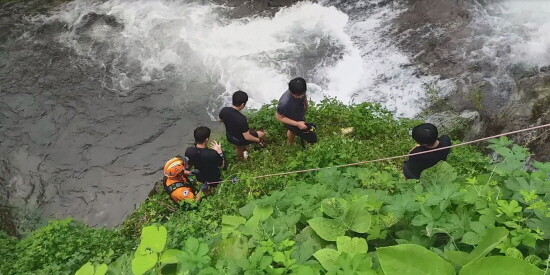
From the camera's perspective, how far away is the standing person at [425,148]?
4957 millimetres

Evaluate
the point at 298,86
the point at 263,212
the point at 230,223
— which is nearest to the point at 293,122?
the point at 298,86

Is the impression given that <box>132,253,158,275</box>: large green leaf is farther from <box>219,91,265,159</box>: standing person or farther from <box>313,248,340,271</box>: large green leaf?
<box>219,91,265,159</box>: standing person

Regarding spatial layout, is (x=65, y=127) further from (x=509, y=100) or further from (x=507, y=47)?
(x=507, y=47)

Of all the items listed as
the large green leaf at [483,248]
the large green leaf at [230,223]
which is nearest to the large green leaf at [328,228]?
the large green leaf at [230,223]

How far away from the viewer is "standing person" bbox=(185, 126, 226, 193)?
6.07 metres

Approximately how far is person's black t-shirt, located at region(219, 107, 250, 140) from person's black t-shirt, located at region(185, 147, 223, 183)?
50 cm

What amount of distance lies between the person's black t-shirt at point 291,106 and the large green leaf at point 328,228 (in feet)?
12.5

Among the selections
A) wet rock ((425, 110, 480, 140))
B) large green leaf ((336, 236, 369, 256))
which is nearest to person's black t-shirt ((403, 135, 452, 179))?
wet rock ((425, 110, 480, 140))

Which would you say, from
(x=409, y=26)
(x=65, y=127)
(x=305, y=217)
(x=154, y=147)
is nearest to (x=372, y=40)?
(x=409, y=26)

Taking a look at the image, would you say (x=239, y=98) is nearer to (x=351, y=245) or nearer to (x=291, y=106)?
(x=291, y=106)

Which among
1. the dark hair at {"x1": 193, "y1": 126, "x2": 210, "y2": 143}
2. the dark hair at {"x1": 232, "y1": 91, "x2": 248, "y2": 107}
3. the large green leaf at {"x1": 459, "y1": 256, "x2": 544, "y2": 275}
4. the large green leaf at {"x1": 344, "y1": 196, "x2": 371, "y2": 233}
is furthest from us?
the dark hair at {"x1": 232, "y1": 91, "x2": 248, "y2": 107}

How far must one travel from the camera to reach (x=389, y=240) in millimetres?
2807

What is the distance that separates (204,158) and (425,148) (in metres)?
2.95

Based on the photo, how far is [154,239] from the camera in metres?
2.50
